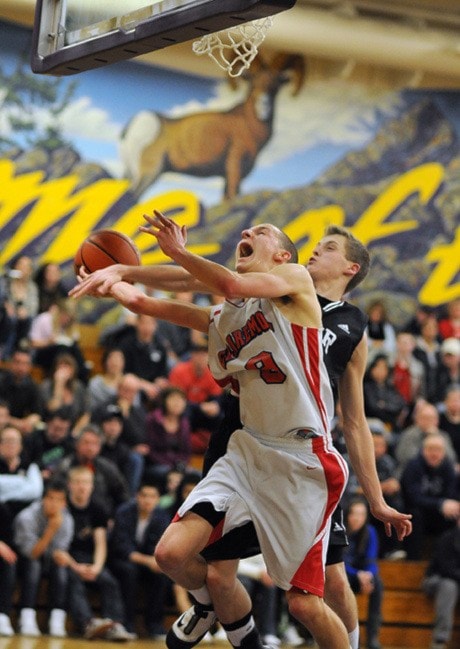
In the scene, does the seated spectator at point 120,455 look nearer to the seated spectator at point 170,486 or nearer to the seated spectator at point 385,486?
the seated spectator at point 170,486

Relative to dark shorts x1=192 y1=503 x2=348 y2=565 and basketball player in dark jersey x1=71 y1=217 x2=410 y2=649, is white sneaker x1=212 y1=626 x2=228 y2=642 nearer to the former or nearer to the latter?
basketball player in dark jersey x1=71 y1=217 x2=410 y2=649

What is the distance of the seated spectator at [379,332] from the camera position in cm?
1504

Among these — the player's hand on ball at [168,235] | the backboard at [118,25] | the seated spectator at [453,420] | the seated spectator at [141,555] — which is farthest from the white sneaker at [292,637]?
the player's hand on ball at [168,235]

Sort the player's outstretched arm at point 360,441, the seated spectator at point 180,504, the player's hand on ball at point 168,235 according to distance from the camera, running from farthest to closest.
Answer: the seated spectator at point 180,504
the player's outstretched arm at point 360,441
the player's hand on ball at point 168,235

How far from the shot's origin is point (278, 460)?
5.78m

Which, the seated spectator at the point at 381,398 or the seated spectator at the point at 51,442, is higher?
the seated spectator at the point at 51,442

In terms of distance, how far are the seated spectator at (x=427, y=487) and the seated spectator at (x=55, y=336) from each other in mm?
3529

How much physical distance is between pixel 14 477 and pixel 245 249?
522 cm

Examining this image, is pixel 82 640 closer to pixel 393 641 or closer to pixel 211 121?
pixel 393 641

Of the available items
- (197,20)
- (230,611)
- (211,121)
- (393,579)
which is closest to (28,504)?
(393,579)

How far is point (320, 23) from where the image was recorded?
17.3 m

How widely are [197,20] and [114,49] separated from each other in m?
0.69

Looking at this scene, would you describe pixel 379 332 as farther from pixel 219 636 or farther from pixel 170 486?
pixel 219 636

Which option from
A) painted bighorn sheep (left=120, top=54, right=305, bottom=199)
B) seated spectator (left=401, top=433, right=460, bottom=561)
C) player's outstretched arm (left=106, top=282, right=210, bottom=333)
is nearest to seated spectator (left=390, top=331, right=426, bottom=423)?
seated spectator (left=401, top=433, right=460, bottom=561)
